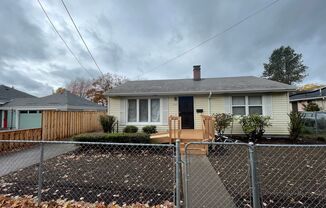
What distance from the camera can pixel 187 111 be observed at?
10.9 metres

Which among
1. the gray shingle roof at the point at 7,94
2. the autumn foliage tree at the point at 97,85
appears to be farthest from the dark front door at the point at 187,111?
the autumn foliage tree at the point at 97,85

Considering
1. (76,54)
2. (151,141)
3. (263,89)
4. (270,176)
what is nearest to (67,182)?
(151,141)

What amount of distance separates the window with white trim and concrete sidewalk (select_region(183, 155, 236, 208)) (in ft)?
20.8

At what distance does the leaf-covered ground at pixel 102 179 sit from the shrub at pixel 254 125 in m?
5.09

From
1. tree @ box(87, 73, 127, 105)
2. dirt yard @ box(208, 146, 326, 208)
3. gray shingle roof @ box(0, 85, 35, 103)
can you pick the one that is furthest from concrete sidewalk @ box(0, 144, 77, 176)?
tree @ box(87, 73, 127, 105)

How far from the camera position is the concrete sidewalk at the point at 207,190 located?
3.08 m

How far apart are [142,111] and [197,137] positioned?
437cm

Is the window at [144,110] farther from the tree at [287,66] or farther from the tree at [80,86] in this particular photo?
the tree at [287,66]

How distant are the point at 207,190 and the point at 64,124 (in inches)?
A: 428

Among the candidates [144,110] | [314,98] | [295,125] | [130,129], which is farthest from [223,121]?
[314,98]

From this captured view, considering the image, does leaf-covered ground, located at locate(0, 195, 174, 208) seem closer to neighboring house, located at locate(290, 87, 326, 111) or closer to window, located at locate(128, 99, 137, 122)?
window, located at locate(128, 99, 137, 122)

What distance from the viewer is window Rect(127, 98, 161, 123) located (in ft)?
36.4

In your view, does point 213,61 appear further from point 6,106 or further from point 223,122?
point 6,106

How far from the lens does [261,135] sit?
962 cm
